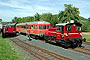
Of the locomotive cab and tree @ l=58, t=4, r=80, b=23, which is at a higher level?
tree @ l=58, t=4, r=80, b=23

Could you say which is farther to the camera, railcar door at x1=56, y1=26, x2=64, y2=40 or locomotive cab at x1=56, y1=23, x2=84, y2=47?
railcar door at x1=56, y1=26, x2=64, y2=40

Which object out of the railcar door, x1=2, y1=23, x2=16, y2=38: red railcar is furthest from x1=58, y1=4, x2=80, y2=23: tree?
the railcar door

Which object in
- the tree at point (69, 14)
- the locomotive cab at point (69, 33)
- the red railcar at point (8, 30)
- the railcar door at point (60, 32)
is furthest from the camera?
the tree at point (69, 14)

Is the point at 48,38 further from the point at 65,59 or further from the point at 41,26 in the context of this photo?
the point at 65,59

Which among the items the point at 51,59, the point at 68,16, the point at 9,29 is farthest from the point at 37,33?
the point at 68,16

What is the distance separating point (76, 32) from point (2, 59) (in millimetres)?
9698

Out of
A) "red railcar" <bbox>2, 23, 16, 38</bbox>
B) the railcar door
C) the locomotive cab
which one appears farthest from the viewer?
"red railcar" <bbox>2, 23, 16, 38</bbox>

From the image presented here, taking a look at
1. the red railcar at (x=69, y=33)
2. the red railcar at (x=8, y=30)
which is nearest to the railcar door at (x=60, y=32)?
the red railcar at (x=69, y=33)

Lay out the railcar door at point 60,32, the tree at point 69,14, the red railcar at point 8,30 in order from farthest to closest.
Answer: the tree at point 69,14 < the red railcar at point 8,30 < the railcar door at point 60,32

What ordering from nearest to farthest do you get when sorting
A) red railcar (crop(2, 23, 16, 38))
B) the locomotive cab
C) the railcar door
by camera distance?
the locomotive cab
the railcar door
red railcar (crop(2, 23, 16, 38))

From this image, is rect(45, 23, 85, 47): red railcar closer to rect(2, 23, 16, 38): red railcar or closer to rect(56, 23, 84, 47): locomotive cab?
rect(56, 23, 84, 47): locomotive cab

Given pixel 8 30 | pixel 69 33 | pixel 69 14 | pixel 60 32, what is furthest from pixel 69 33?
pixel 69 14

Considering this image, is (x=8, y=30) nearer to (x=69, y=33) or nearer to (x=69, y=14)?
(x=69, y=33)

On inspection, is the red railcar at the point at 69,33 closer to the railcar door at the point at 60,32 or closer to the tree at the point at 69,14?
the railcar door at the point at 60,32
